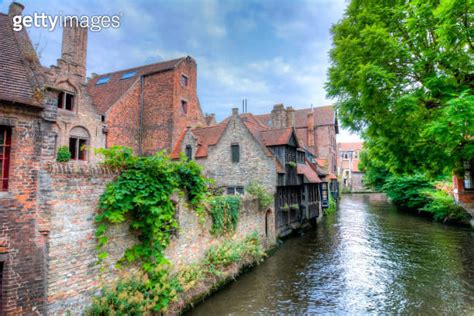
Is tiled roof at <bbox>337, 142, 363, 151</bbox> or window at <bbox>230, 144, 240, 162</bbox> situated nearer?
window at <bbox>230, 144, 240, 162</bbox>

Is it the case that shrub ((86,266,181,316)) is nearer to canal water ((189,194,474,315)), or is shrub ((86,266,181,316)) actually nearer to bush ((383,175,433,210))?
canal water ((189,194,474,315))

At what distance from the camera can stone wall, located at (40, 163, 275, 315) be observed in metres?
5.70

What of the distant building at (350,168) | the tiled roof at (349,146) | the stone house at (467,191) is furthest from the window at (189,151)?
the tiled roof at (349,146)

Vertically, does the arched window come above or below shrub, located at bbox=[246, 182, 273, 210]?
above

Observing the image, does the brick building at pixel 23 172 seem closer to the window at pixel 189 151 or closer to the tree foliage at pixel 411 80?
the tree foliage at pixel 411 80

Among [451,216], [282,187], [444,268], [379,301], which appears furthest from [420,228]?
[379,301]

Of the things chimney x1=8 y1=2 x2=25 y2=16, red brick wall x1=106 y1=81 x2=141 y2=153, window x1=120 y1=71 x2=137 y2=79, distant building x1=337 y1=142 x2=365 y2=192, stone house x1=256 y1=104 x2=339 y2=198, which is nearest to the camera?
chimney x1=8 y1=2 x2=25 y2=16

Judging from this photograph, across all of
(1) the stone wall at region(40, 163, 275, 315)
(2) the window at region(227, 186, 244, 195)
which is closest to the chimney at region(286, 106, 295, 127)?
(2) the window at region(227, 186, 244, 195)

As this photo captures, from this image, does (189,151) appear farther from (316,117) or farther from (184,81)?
(316,117)

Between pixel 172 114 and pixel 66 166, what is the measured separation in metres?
15.5

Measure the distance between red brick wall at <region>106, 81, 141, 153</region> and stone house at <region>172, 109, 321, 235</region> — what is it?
170 inches

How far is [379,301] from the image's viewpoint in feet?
29.0

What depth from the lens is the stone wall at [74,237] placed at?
5703 millimetres

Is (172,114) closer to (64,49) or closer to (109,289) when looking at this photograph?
(64,49)
